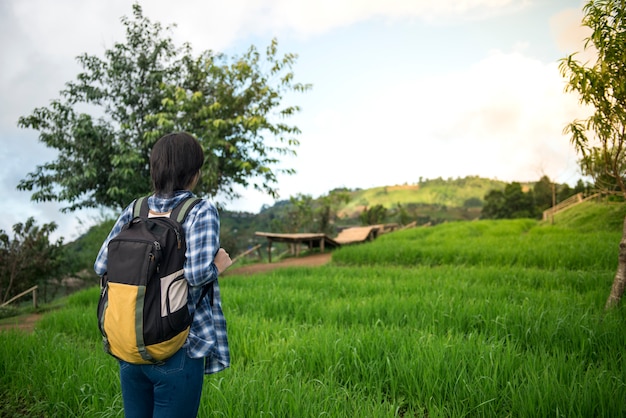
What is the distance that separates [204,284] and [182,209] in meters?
0.36

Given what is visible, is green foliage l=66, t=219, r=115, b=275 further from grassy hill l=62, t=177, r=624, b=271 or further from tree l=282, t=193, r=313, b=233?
tree l=282, t=193, r=313, b=233

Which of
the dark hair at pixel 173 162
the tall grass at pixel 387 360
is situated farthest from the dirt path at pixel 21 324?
the dark hair at pixel 173 162

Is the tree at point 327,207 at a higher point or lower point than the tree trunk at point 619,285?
higher

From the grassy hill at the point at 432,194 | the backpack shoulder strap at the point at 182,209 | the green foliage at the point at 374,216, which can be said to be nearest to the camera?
the backpack shoulder strap at the point at 182,209

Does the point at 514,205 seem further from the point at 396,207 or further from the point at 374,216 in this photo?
the point at 374,216

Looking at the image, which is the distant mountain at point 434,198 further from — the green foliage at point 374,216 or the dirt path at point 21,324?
the dirt path at point 21,324

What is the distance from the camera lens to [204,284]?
1.85m

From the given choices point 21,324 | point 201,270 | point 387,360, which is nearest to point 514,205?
point 21,324

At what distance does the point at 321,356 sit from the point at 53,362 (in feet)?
8.70

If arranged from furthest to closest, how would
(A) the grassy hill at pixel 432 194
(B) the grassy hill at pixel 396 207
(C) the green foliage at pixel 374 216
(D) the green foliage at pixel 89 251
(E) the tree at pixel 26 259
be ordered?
1. (A) the grassy hill at pixel 432 194
2. (C) the green foliage at pixel 374 216
3. (B) the grassy hill at pixel 396 207
4. (D) the green foliage at pixel 89 251
5. (E) the tree at pixel 26 259

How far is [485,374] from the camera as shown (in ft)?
10.4

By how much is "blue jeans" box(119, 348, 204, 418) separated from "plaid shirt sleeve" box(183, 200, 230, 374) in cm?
8

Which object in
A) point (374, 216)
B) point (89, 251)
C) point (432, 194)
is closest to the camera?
point (89, 251)

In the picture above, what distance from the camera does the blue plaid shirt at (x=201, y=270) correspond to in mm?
1744
